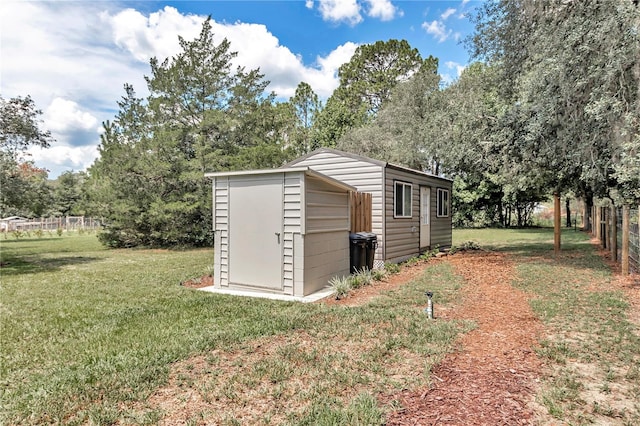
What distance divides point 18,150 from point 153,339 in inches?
390

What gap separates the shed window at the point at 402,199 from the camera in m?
9.38

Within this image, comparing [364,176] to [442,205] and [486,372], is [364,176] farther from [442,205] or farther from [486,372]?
[486,372]

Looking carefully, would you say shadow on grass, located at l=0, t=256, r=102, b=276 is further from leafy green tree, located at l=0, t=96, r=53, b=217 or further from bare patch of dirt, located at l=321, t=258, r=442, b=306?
bare patch of dirt, located at l=321, t=258, r=442, b=306

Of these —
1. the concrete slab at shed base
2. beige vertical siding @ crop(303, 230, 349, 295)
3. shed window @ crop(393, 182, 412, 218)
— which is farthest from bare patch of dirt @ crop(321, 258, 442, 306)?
shed window @ crop(393, 182, 412, 218)

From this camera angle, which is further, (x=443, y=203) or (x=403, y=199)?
(x=443, y=203)

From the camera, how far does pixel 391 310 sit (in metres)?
5.06

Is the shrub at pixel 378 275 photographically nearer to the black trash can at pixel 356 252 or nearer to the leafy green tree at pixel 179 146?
the black trash can at pixel 356 252

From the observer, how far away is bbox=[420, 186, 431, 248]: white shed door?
11.1 m

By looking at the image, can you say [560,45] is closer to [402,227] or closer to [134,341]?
[402,227]

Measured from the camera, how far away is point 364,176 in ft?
29.2

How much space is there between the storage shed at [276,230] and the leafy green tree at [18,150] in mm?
6991

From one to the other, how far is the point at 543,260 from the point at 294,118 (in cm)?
2173

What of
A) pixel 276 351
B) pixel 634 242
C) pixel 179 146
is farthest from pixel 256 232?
pixel 179 146

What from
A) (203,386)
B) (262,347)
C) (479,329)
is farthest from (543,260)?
(203,386)
